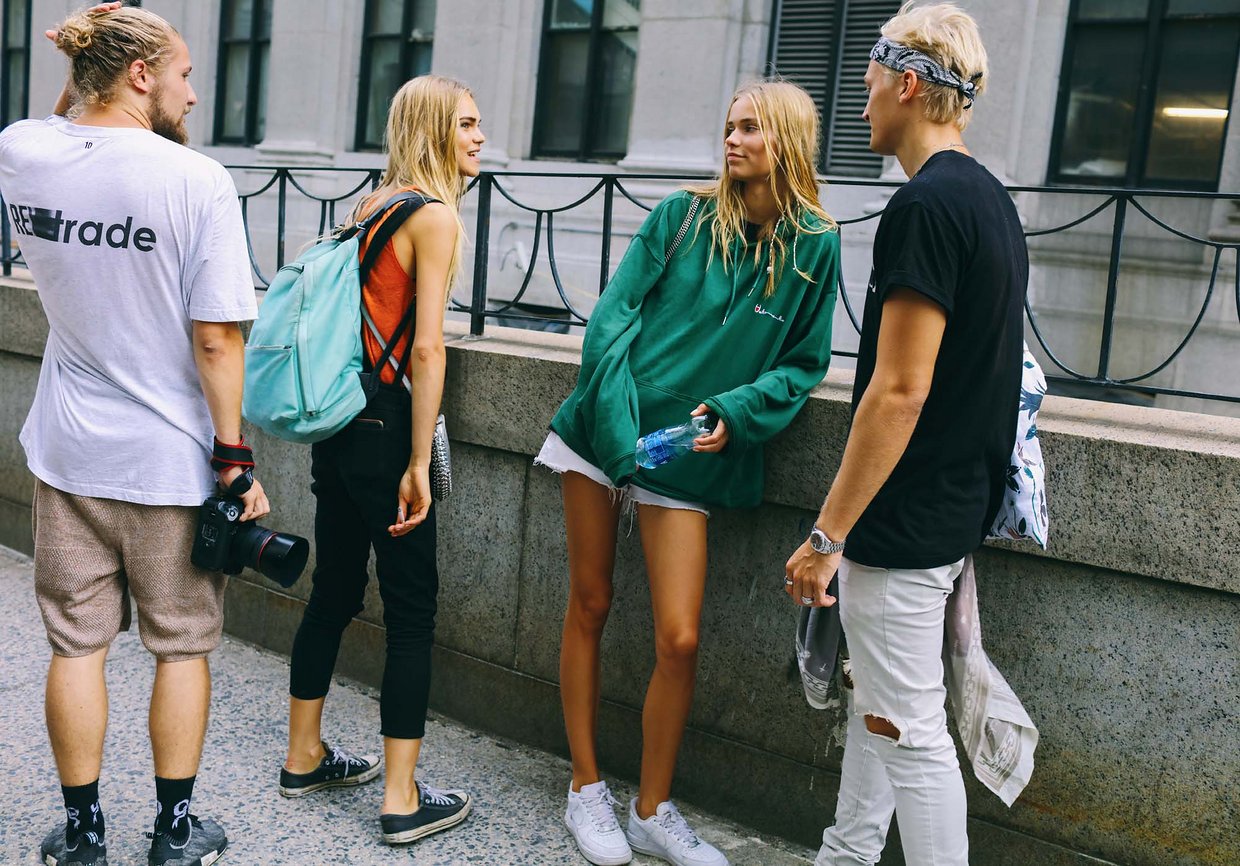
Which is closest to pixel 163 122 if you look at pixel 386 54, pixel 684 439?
pixel 684 439

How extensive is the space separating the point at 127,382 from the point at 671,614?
1651 mm

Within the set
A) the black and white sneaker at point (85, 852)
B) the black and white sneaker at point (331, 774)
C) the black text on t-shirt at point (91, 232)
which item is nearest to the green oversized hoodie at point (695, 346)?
the black text on t-shirt at point (91, 232)

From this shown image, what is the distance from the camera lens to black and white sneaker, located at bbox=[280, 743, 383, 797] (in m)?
4.04

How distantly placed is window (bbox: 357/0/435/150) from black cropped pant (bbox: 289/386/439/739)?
33.7 feet

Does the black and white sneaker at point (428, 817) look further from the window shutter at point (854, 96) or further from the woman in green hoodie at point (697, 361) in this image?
the window shutter at point (854, 96)

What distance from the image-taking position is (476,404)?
15.1 ft

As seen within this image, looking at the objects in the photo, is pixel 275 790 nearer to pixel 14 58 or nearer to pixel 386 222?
pixel 386 222

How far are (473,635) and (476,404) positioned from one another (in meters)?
0.92

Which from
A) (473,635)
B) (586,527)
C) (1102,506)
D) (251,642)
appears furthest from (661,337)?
(251,642)

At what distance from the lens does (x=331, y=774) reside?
410 cm

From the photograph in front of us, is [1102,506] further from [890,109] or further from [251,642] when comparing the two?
[251,642]

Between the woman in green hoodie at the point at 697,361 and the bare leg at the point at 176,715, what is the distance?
3.89 feet

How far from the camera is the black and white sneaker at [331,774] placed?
13.3 ft

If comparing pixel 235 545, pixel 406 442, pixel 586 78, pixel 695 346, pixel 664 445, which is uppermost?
pixel 586 78
